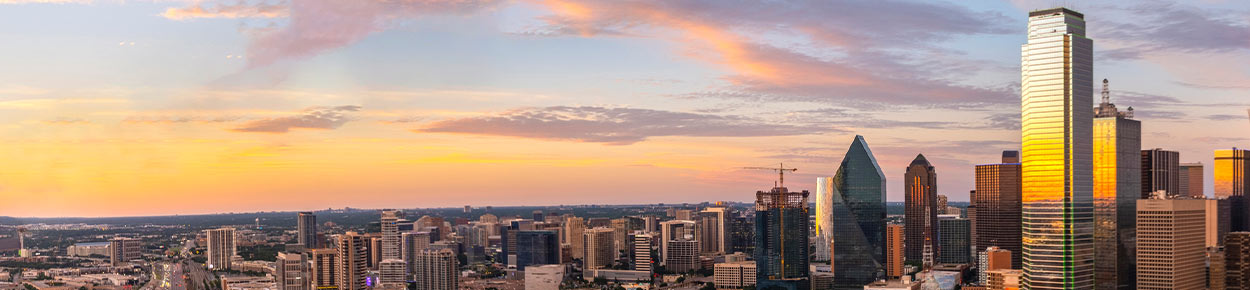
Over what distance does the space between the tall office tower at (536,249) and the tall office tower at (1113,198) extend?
3911 centimetres

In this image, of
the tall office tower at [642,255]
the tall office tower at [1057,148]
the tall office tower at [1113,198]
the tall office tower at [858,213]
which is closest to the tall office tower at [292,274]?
the tall office tower at [858,213]

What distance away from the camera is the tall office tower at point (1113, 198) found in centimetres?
2961

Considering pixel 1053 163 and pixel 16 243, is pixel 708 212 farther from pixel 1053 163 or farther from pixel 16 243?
pixel 1053 163

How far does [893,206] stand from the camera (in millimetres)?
79938

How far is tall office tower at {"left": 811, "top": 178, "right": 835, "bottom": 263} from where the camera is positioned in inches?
2209

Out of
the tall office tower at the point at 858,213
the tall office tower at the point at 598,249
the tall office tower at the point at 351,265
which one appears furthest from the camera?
the tall office tower at the point at 598,249

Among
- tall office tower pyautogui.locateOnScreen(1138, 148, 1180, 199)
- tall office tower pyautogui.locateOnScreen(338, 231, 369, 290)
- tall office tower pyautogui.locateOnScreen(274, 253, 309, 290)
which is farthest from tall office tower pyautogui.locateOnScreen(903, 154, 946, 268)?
tall office tower pyautogui.locateOnScreen(274, 253, 309, 290)

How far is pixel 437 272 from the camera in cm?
4888

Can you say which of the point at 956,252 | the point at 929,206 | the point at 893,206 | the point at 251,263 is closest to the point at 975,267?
the point at 956,252

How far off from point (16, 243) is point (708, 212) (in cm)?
5426

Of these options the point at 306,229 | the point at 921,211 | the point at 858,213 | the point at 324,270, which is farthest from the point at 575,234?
the point at 324,270

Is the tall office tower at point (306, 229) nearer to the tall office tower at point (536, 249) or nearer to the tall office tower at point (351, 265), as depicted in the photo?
the tall office tower at point (536, 249)

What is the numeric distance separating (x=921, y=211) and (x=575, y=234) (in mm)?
23540

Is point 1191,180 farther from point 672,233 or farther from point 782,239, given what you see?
point 672,233
